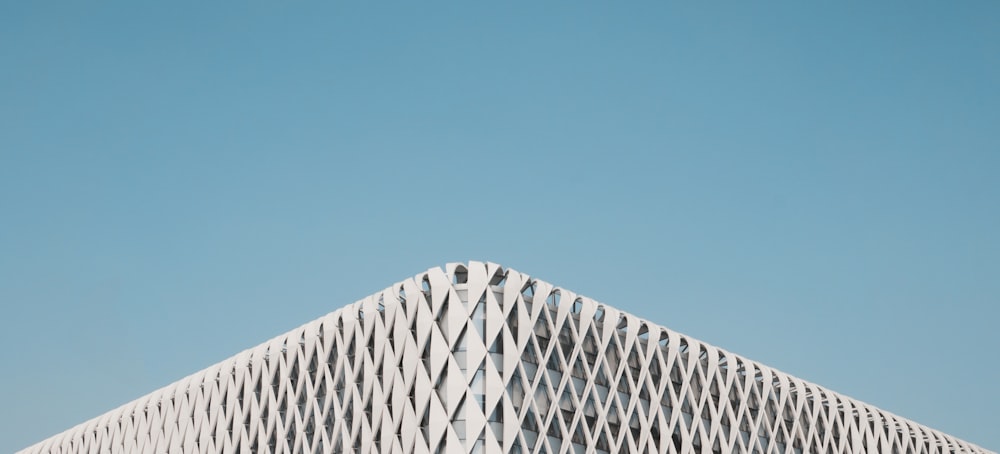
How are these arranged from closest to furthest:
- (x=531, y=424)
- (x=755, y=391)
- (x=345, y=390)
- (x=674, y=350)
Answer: (x=531, y=424) < (x=345, y=390) < (x=674, y=350) < (x=755, y=391)

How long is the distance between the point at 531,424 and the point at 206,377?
30809mm

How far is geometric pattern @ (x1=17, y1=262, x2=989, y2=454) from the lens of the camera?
65062 mm

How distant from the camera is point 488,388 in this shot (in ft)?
211

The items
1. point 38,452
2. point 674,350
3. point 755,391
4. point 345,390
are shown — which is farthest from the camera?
point 38,452

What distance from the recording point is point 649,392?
75062mm

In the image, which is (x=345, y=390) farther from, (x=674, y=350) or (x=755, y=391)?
(x=755, y=391)

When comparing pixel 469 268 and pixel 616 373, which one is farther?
pixel 616 373

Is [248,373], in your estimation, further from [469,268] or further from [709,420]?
[709,420]

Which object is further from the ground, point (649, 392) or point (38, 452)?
point (38, 452)

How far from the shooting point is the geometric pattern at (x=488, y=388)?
65.1 m

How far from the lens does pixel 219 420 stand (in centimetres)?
8400

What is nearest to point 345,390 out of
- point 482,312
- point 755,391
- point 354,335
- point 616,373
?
point 354,335

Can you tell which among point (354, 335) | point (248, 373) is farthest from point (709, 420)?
point (248, 373)

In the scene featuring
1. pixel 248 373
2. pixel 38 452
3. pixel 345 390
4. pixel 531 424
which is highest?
pixel 38 452
